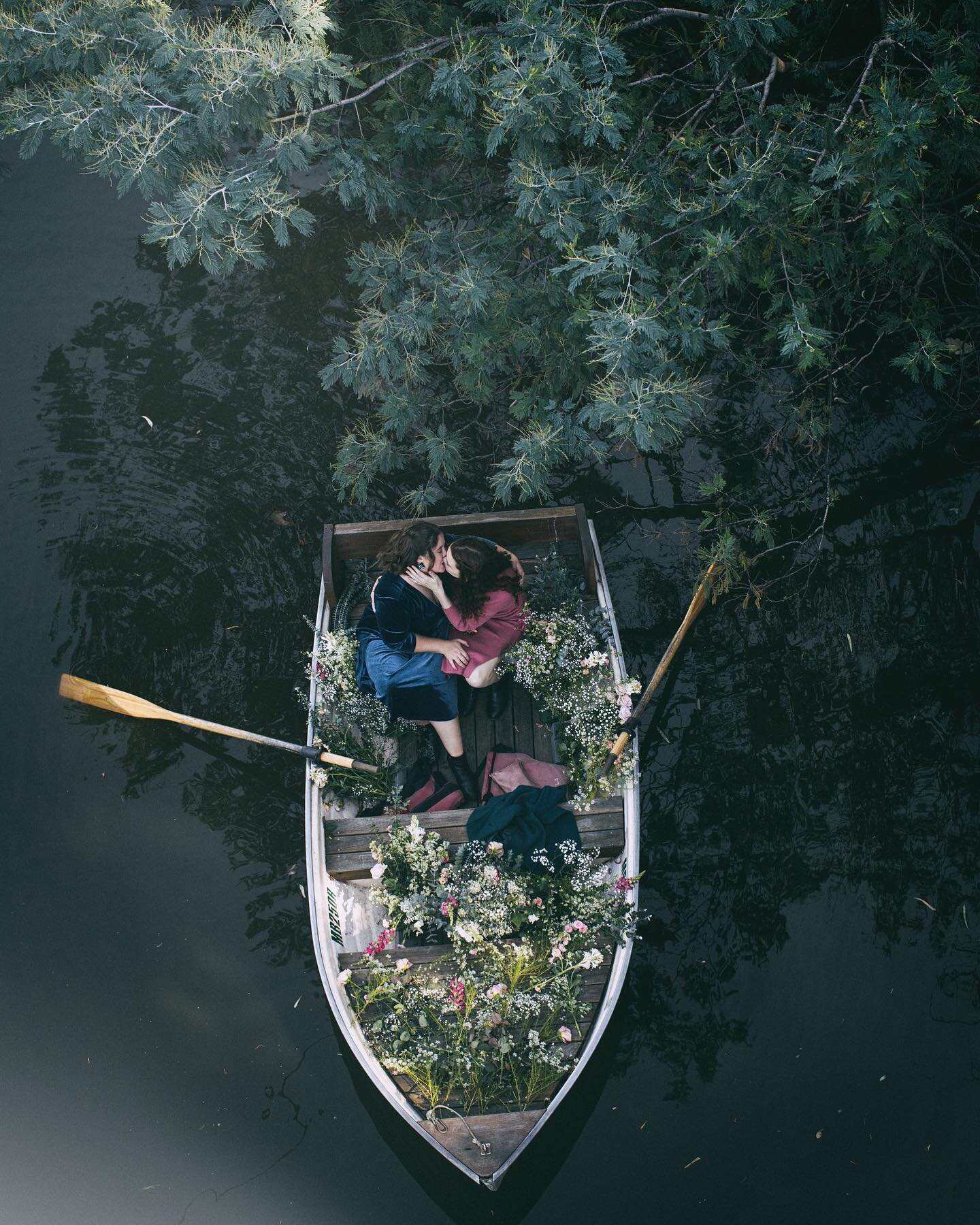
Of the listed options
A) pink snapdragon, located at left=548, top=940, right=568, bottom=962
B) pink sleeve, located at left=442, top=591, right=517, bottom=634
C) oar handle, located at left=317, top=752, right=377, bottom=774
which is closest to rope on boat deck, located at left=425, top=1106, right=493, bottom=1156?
pink snapdragon, located at left=548, top=940, right=568, bottom=962

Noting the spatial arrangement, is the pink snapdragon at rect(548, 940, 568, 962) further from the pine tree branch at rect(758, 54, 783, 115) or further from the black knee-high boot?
the pine tree branch at rect(758, 54, 783, 115)

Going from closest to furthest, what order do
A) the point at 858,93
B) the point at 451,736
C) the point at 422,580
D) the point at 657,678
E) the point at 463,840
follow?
the point at 858,93 < the point at 463,840 < the point at 422,580 < the point at 451,736 < the point at 657,678

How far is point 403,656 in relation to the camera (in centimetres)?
636

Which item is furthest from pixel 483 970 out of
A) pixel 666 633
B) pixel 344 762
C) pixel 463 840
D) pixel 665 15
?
pixel 665 15

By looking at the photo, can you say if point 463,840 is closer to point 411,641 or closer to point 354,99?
point 411,641

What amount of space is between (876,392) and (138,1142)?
7.96 meters

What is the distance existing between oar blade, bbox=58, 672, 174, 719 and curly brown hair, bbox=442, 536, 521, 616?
225 centimetres

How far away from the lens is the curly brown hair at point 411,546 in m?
6.22

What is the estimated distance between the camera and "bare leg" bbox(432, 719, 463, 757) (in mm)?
6512

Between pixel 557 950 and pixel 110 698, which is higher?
pixel 110 698

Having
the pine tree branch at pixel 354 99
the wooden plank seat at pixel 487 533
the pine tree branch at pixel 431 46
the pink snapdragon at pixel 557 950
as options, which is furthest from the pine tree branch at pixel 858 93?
the pink snapdragon at pixel 557 950

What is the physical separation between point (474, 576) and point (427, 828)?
1.62 meters

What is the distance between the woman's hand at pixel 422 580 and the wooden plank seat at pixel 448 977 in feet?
7.24

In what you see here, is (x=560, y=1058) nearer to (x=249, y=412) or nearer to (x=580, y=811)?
(x=580, y=811)
